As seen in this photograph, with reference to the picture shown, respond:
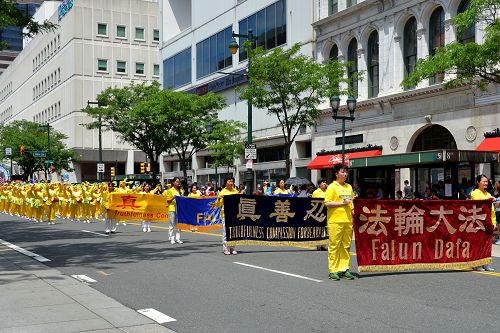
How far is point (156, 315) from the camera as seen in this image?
772 centimetres

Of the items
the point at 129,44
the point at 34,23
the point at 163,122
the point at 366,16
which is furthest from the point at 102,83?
the point at 34,23

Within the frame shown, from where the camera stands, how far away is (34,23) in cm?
1880

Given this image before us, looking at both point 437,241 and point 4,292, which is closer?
point 4,292

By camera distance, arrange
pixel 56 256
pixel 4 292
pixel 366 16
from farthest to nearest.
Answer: pixel 366 16
pixel 56 256
pixel 4 292

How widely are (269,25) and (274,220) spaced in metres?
30.8

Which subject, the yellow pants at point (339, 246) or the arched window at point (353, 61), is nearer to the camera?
the yellow pants at point (339, 246)

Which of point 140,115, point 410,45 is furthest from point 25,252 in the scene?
point 140,115

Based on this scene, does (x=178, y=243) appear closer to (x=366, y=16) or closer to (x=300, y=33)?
(x=366, y=16)

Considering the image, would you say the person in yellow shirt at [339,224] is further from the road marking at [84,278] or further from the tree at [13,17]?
the tree at [13,17]

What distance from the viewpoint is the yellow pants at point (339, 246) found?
10344 millimetres

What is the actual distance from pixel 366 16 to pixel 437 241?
24.7 m

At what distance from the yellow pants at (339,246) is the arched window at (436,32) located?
20.5 m

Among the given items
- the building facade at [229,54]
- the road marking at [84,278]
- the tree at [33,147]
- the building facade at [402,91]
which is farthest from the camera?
the tree at [33,147]

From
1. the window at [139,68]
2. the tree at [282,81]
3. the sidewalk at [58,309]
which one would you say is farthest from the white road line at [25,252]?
the window at [139,68]
